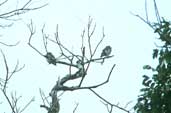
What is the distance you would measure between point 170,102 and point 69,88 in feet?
5.23

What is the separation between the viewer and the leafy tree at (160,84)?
3986 mm

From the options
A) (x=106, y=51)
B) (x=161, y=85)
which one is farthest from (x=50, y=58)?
(x=161, y=85)

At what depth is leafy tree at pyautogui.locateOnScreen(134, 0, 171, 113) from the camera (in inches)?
157

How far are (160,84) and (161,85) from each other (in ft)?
0.06

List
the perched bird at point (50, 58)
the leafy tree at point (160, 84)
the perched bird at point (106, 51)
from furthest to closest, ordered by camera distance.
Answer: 1. the perched bird at point (106, 51)
2. the perched bird at point (50, 58)
3. the leafy tree at point (160, 84)

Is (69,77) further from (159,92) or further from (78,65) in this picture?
(159,92)

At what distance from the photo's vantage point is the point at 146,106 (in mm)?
4156

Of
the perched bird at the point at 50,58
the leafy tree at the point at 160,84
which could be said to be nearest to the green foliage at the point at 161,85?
the leafy tree at the point at 160,84

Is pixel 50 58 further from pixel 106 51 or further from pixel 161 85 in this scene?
pixel 161 85

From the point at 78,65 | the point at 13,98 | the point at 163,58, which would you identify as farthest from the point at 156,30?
the point at 13,98

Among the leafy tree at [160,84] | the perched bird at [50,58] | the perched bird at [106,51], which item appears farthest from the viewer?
the perched bird at [106,51]

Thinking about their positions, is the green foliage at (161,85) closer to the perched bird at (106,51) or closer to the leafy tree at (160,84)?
the leafy tree at (160,84)

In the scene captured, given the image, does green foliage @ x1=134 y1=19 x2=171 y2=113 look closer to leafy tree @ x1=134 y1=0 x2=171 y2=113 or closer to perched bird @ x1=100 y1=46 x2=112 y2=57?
leafy tree @ x1=134 y1=0 x2=171 y2=113

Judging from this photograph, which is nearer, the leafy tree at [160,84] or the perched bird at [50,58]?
the leafy tree at [160,84]
